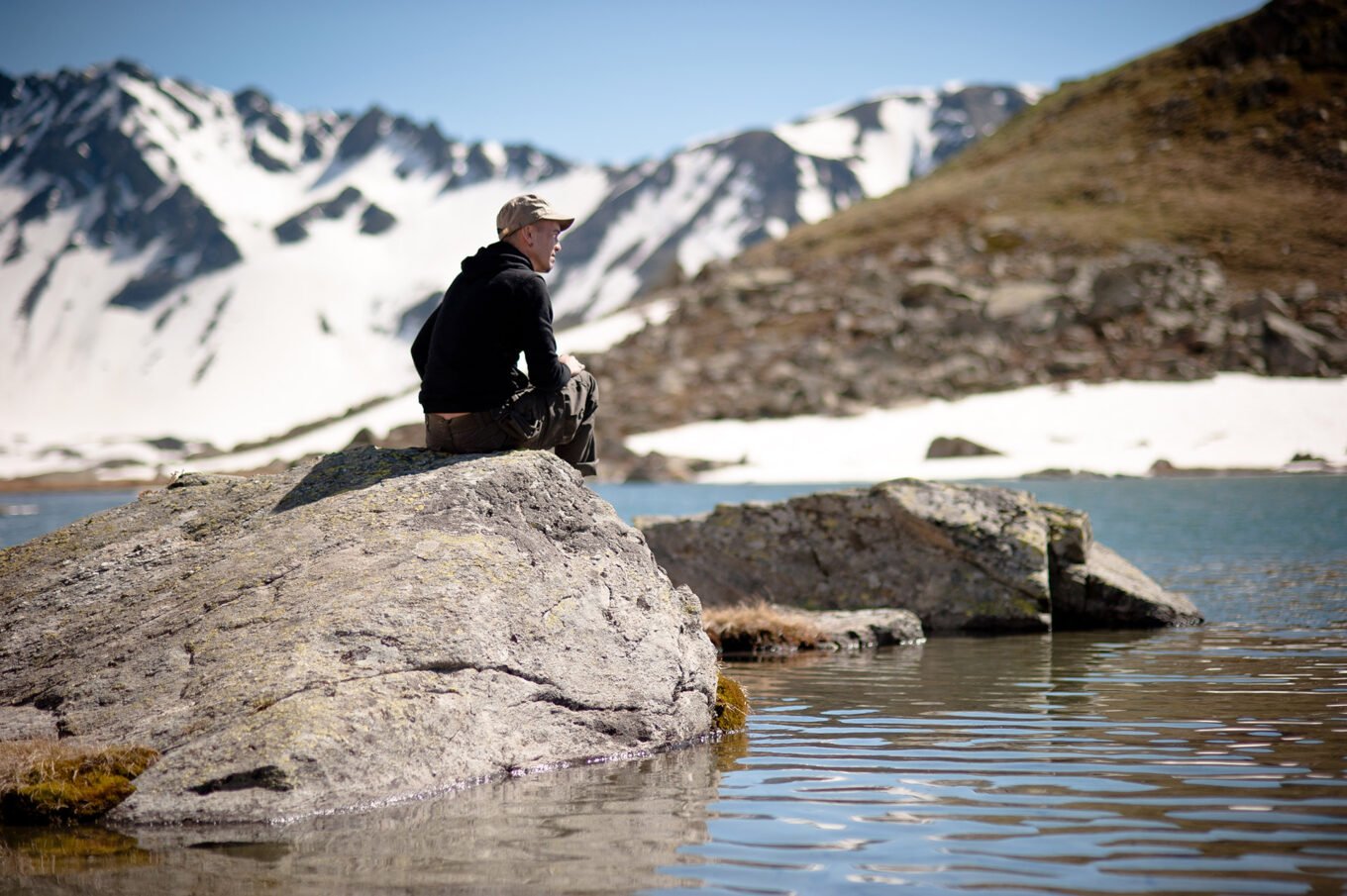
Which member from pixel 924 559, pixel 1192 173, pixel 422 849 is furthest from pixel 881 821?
pixel 1192 173

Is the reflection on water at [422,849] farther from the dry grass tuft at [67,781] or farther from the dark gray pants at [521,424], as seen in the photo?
the dark gray pants at [521,424]

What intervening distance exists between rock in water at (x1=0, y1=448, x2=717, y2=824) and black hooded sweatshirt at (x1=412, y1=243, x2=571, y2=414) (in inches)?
19.5

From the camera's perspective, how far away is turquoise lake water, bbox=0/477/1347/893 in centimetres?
534

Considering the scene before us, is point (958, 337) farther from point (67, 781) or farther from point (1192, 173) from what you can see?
point (67, 781)

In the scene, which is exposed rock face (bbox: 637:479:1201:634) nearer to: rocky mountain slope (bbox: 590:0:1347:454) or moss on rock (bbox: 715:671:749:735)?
moss on rock (bbox: 715:671:749:735)

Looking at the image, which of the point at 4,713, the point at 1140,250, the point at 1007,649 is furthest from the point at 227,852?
the point at 1140,250

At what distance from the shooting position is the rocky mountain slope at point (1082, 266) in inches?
2822

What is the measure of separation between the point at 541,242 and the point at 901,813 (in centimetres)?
479

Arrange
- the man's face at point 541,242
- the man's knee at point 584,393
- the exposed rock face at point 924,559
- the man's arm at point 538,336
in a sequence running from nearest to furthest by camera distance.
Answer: the man's arm at point 538,336 → the man's face at point 541,242 → the man's knee at point 584,393 → the exposed rock face at point 924,559

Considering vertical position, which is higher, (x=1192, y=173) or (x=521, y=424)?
(x=1192, y=173)

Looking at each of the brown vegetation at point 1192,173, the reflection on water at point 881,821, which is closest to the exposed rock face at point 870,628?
the reflection on water at point 881,821

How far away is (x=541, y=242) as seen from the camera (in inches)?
359

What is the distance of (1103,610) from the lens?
15.0m

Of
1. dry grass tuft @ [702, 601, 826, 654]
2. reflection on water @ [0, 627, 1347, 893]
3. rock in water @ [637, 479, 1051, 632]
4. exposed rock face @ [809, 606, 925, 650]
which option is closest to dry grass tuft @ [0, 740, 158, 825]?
reflection on water @ [0, 627, 1347, 893]
